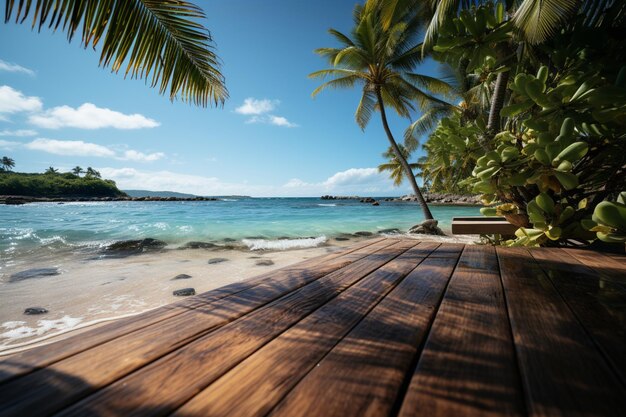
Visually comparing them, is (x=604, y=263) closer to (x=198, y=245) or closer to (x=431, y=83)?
(x=198, y=245)

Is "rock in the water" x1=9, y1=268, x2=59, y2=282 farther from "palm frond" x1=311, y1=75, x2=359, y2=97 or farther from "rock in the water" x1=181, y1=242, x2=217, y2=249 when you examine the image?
"palm frond" x1=311, y1=75, x2=359, y2=97

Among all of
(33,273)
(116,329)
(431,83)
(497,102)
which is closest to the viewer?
(116,329)

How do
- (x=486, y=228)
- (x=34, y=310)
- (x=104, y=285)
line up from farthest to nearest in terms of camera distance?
(x=104, y=285), (x=34, y=310), (x=486, y=228)

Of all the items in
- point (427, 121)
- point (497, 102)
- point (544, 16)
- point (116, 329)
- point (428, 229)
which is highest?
point (427, 121)

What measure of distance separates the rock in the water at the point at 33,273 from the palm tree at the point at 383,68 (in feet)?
34.7

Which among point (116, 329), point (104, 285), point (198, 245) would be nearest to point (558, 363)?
point (116, 329)

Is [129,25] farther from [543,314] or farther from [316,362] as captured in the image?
[543,314]

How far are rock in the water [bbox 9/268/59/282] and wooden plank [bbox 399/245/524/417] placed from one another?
671cm

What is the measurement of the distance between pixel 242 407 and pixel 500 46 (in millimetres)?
5586

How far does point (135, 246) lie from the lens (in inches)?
315

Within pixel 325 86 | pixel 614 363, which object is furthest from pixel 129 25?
pixel 325 86

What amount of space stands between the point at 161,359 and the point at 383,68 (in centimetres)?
1288

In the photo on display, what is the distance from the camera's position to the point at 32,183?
174 ft

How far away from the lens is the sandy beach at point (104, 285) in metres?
2.95
